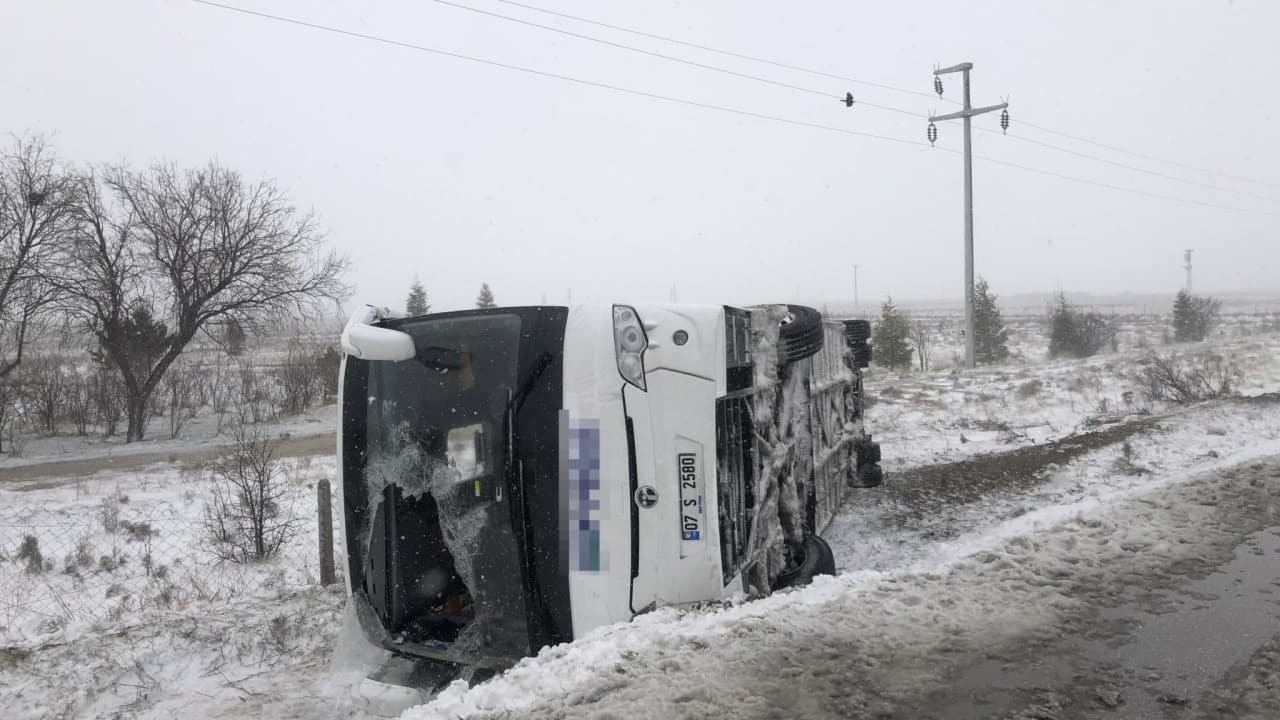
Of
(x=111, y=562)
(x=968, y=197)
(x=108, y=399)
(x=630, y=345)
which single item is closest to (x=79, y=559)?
(x=111, y=562)

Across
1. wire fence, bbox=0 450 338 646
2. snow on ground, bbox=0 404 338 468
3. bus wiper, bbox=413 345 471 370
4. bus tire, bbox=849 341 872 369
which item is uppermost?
bus wiper, bbox=413 345 471 370

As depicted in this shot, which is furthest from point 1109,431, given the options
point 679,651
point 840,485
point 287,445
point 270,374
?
point 270,374

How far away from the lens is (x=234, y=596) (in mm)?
6207

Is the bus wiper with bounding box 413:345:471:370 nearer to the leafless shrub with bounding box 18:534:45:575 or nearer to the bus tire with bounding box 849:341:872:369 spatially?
the bus tire with bounding box 849:341:872:369

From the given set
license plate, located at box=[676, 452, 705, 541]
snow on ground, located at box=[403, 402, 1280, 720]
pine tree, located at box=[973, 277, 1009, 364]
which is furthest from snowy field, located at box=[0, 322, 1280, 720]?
pine tree, located at box=[973, 277, 1009, 364]

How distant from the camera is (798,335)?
179 inches

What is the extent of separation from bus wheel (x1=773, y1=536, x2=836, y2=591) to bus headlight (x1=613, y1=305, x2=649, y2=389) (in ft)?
5.26

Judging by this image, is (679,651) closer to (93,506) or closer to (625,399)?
(625,399)

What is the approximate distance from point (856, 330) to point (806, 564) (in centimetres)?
430

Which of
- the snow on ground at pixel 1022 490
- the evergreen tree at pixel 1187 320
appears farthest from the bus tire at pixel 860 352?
the evergreen tree at pixel 1187 320

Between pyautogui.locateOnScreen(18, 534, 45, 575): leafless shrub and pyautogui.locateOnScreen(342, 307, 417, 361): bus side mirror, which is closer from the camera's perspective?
pyautogui.locateOnScreen(342, 307, 417, 361): bus side mirror

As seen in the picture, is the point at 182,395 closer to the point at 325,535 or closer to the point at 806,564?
the point at 325,535

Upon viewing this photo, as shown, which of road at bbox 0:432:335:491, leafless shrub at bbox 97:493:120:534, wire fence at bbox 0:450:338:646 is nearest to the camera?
wire fence at bbox 0:450:338:646

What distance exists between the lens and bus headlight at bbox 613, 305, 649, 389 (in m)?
3.41
